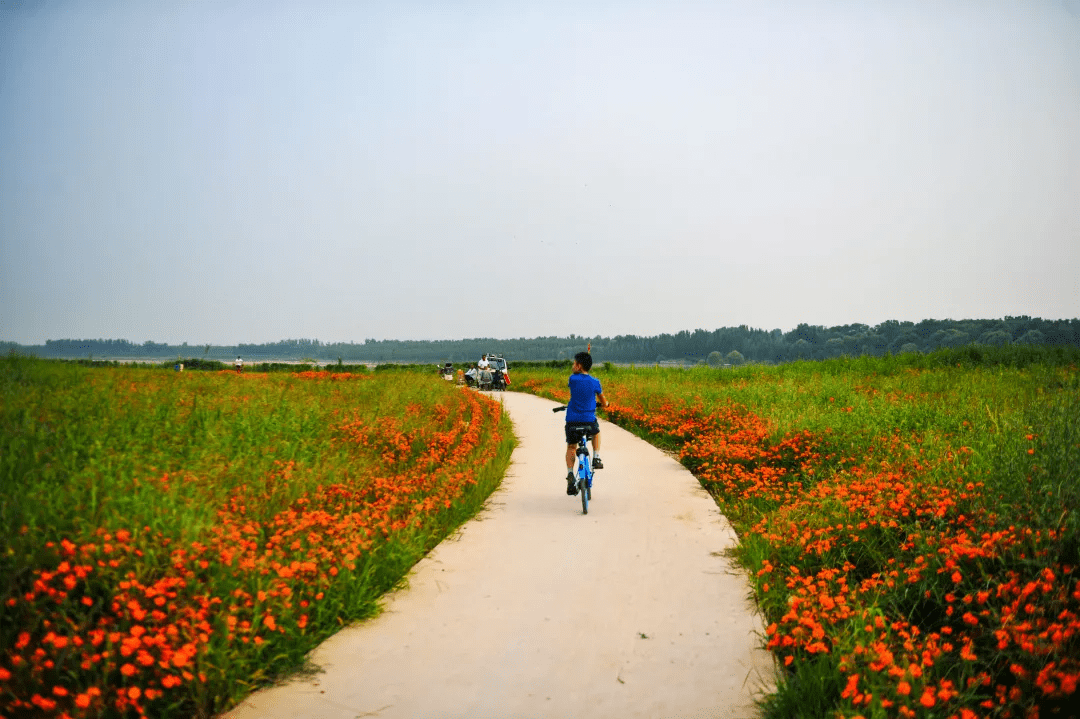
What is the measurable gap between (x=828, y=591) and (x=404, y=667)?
11.6 feet

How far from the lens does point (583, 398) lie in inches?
347

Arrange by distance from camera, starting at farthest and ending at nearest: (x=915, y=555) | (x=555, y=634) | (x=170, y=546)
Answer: (x=915, y=555) < (x=555, y=634) < (x=170, y=546)

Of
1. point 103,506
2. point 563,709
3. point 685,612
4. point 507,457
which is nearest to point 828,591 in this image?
point 685,612

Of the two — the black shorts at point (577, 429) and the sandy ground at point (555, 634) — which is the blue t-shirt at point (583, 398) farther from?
the sandy ground at point (555, 634)

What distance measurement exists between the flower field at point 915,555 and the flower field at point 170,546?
3361 mm

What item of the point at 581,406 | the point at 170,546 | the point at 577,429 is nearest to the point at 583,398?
the point at 581,406

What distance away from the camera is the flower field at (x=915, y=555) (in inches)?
139

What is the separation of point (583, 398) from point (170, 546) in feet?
18.3

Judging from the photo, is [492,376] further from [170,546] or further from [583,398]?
[170,546]

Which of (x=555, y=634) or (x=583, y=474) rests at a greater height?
(x=583, y=474)

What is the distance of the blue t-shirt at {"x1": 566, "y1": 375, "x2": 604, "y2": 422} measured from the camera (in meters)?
8.75

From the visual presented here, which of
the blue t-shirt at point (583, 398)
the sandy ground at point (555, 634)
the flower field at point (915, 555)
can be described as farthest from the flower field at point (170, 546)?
the flower field at point (915, 555)

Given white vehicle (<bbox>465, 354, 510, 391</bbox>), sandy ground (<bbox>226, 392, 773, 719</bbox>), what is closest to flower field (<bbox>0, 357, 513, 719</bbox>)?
sandy ground (<bbox>226, 392, 773, 719</bbox>)

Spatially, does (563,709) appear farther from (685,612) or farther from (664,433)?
(664,433)
